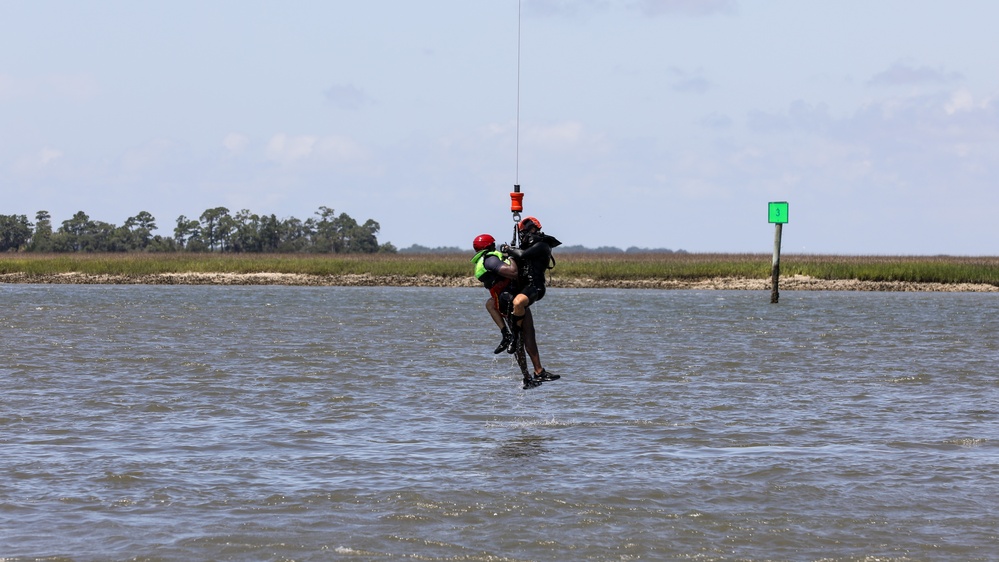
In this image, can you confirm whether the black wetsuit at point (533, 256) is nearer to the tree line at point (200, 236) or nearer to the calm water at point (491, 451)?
the calm water at point (491, 451)

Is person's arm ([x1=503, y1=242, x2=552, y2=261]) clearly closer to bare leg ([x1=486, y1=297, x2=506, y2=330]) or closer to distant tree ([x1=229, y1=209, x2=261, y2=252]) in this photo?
bare leg ([x1=486, y1=297, x2=506, y2=330])

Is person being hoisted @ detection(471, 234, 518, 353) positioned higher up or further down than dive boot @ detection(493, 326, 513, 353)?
higher up

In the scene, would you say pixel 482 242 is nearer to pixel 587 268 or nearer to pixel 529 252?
pixel 529 252

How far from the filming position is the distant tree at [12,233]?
4737 inches

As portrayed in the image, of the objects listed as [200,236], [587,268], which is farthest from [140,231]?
[587,268]

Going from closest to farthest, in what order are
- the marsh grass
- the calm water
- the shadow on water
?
the calm water, the shadow on water, the marsh grass

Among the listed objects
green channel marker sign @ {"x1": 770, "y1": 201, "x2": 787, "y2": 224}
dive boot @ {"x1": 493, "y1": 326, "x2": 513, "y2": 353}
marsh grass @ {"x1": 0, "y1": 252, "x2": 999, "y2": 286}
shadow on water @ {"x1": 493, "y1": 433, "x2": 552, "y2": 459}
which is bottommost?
shadow on water @ {"x1": 493, "y1": 433, "x2": 552, "y2": 459}

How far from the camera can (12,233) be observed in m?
121

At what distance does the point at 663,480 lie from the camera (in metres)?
11.6

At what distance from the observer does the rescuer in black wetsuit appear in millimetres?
15219

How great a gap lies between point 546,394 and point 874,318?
82.2ft


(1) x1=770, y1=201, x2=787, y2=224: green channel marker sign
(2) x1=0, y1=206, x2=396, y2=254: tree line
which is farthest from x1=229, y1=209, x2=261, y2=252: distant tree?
(1) x1=770, y1=201, x2=787, y2=224: green channel marker sign

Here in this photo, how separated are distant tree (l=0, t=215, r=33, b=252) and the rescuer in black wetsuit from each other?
114 m

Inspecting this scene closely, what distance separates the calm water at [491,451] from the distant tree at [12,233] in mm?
99481
